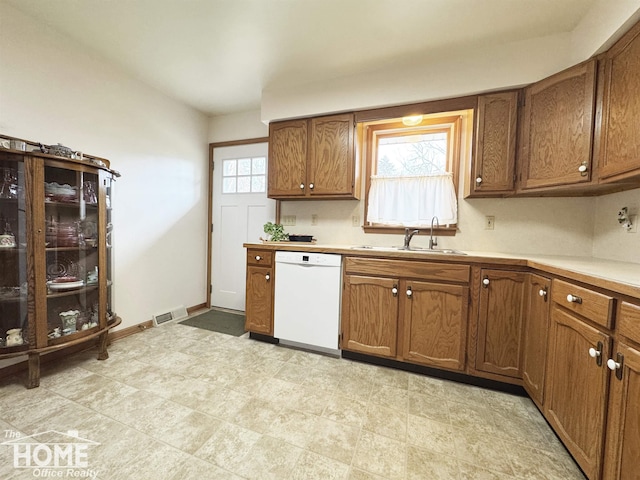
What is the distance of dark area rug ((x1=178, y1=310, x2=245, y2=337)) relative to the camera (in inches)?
107

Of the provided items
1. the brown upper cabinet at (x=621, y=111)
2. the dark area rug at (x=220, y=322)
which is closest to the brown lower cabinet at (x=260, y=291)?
the dark area rug at (x=220, y=322)

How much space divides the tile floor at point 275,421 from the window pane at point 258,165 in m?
2.13

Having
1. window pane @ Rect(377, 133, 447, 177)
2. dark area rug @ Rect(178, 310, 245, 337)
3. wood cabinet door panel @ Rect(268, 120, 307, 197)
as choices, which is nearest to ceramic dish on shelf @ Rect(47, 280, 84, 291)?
dark area rug @ Rect(178, 310, 245, 337)

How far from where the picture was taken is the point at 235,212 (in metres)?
3.34

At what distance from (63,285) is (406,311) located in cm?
252

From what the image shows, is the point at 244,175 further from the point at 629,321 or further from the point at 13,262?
the point at 629,321

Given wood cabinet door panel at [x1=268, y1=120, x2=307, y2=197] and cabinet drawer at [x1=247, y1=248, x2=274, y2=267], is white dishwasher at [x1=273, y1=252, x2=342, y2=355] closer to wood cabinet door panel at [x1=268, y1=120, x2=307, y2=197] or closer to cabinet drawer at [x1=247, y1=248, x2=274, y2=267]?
cabinet drawer at [x1=247, y1=248, x2=274, y2=267]

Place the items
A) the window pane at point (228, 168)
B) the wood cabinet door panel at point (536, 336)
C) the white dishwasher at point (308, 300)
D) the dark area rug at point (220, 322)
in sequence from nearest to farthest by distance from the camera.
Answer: the wood cabinet door panel at point (536, 336)
the white dishwasher at point (308, 300)
the dark area rug at point (220, 322)
the window pane at point (228, 168)

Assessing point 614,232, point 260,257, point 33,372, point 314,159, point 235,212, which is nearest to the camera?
point 33,372

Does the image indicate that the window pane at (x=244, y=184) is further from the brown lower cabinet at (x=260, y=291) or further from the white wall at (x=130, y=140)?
the brown lower cabinet at (x=260, y=291)

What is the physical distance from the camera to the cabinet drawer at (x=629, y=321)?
0.89 m

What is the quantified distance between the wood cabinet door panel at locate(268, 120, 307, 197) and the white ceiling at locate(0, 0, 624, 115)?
461 millimetres

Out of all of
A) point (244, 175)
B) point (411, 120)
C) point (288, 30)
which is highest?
point (288, 30)

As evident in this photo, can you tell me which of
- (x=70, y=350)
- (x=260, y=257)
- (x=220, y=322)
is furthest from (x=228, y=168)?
(x=70, y=350)
